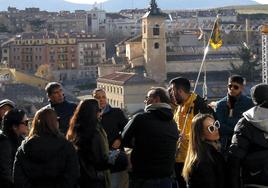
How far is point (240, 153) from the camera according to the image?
15.4ft

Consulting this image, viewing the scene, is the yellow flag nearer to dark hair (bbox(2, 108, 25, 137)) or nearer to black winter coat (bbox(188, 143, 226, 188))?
dark hair (bbox(2, 108, 25, 137))

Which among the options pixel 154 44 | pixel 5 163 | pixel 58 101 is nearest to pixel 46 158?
pixel 5 163

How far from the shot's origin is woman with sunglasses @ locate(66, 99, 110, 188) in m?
4.95

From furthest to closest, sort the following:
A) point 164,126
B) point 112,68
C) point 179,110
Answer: point 112,68 < point 179,110 < point 164,126

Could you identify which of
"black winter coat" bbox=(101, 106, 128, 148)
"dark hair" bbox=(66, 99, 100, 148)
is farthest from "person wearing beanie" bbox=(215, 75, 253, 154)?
"dark hair" bbox=(66, 99, 100, 148)

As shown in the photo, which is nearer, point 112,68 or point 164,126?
point 164,126

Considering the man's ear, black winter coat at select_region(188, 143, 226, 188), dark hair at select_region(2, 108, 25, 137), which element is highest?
the man's ear

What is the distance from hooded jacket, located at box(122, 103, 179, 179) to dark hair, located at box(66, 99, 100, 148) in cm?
23

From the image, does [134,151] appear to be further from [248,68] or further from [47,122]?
[248,68]

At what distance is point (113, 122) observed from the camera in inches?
232

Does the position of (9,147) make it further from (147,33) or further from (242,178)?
(147,33)

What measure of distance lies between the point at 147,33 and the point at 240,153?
182 ft

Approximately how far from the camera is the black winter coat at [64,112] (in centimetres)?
601

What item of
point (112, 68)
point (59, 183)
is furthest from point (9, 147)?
point (112, 68)
